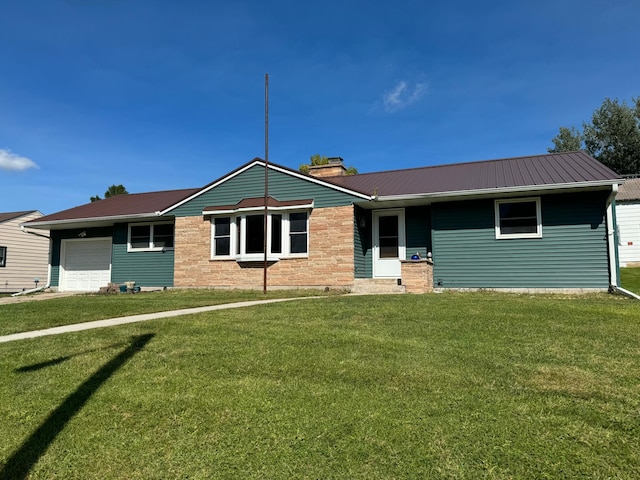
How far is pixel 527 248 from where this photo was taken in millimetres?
12914

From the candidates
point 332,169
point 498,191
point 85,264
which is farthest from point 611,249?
point 85,264

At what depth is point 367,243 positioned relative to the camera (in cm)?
1552

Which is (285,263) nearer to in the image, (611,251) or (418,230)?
(418,230)

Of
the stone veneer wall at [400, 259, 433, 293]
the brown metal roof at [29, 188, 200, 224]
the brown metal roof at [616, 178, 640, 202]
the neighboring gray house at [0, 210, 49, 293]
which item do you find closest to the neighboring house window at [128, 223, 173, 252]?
the brown metal roof at [29, 188, 200, 224]

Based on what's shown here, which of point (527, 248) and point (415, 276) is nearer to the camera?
point (527, 248)

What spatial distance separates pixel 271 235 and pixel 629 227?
64.5 ft

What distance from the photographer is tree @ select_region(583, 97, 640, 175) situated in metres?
37.8

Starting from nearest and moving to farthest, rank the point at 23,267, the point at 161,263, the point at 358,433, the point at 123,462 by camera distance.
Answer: the point at 123,462, the point at 358,433, the point at 161,263, the point at 23,267

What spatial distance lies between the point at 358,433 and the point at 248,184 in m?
13.4

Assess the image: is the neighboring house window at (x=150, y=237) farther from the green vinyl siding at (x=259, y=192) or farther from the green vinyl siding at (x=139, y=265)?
the green vinyl siding at (x=259, y=192)

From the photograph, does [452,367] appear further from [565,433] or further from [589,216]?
[589,216]

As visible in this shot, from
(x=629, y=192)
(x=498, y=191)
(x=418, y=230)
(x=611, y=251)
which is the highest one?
(x=629, y=192)

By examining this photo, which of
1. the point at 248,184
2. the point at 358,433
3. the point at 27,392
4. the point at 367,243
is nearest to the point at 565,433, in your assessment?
the point at 358,433

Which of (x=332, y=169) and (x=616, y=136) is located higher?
(x=616, y=136)
